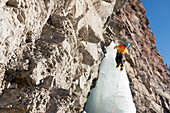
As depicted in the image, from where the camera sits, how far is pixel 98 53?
707cm

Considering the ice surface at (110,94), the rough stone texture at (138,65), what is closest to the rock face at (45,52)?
the ice surface at (110,94)

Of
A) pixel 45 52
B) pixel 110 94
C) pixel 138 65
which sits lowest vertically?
pixel 110 94

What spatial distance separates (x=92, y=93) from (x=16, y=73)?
4162 millimetres

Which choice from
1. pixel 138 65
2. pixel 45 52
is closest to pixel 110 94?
pixel 45 52

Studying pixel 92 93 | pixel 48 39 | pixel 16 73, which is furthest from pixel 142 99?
pixel 16 73

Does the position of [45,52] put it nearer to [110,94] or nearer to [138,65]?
[110,94]

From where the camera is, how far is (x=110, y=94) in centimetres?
613

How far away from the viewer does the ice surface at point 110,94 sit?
5.75 metres

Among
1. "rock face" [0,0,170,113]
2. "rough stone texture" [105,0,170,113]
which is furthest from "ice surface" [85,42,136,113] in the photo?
"rough stone texture" [105,0,170,113]

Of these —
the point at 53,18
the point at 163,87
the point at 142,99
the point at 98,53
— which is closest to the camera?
the point at 53,18

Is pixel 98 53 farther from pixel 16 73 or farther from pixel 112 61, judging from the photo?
pixel 16 73

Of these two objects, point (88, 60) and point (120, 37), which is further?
point (120, 37)

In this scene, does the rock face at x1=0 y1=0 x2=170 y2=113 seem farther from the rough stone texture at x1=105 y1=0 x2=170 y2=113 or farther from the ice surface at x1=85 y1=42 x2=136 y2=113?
the rough stone texture at x1=105 y1=0 x2=170 y2=113

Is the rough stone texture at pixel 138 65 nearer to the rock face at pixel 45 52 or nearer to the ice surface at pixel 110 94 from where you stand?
the ice surface at pixel 110 94
